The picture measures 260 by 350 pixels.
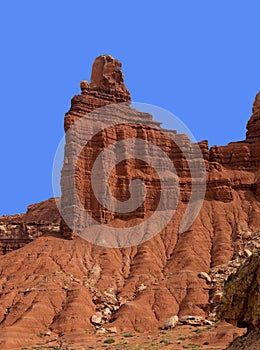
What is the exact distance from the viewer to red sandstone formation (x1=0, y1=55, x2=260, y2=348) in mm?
76938

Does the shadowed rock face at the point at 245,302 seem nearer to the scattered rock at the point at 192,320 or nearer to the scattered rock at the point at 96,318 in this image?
the scattered rock at the point at 192,320

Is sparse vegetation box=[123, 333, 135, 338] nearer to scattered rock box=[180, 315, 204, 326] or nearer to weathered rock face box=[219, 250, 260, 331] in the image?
scattered rock box=[180, 315, 204, 326]

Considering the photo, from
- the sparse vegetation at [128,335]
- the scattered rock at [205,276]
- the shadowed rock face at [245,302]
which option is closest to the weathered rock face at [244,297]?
the shadowed rock face at [245,302]

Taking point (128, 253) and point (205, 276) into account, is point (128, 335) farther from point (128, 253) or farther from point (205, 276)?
point (128, 253)

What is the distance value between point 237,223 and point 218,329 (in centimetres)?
3671

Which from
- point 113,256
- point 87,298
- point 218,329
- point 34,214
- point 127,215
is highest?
point 34,214

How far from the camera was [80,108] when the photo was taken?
103688mm

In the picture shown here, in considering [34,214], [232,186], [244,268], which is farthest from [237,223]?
[244,268]

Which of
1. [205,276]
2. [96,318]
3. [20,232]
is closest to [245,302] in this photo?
[96,318]

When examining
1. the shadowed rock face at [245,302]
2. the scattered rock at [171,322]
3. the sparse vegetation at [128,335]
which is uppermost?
the scattered rock at [171,322]

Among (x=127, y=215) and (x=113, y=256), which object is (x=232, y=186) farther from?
(x=113, y=256)

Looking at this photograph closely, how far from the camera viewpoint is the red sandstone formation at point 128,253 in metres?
76.9

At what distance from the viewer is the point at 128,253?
92.7 meters

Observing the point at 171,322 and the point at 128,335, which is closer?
the point at 128,335
